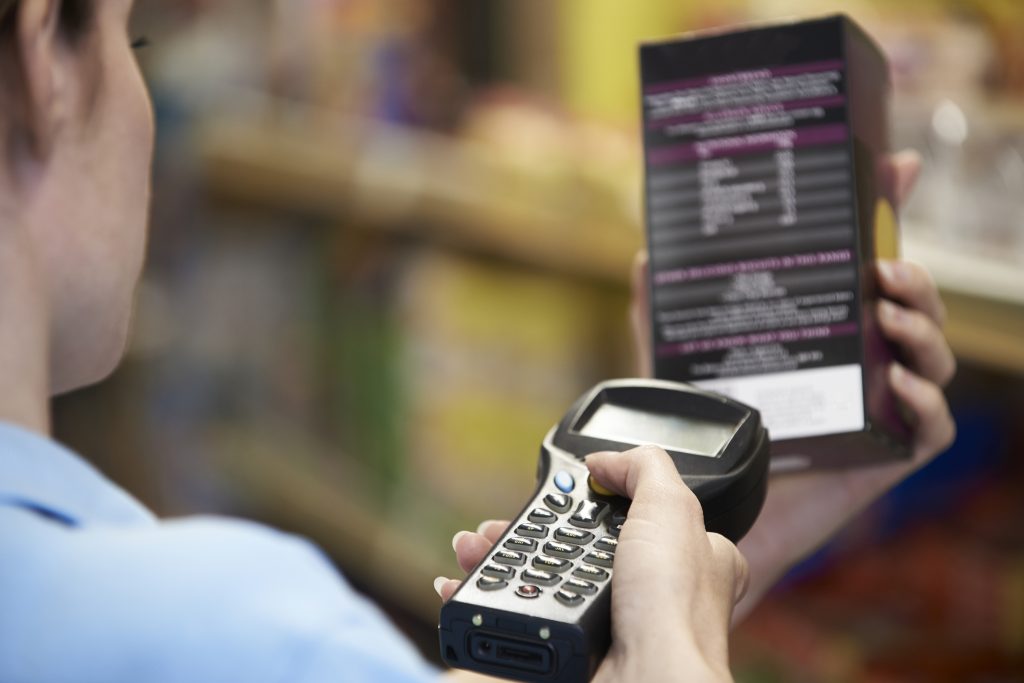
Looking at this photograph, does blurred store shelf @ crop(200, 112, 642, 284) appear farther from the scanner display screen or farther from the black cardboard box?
the scanner display screen

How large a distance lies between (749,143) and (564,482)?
32cm

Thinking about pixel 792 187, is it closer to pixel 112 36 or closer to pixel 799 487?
pixel 799 487

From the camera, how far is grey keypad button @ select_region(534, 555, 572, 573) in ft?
2.07

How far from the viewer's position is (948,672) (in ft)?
4.56

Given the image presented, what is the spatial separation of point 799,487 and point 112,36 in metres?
0.63

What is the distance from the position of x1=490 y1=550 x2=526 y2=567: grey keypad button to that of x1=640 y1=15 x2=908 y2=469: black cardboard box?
30 centimetres

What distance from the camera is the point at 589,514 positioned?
2.24 ft

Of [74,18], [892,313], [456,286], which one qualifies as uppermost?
[74,18]

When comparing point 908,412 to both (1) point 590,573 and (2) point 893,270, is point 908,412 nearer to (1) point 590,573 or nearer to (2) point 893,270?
(2) point 893,270

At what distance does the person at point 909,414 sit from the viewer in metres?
0.92

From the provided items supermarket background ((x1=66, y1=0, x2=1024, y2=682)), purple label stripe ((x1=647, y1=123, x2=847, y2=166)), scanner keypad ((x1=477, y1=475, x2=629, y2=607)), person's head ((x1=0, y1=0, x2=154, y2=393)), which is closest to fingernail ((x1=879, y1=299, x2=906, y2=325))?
purple label stripe ((x1=647, y1=123, x2=847, y2=166))

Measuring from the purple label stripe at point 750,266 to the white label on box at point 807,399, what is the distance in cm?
8

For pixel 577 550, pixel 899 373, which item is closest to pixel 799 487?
pixel 899 373

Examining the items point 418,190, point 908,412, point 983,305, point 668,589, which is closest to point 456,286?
point 418,190
